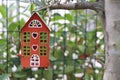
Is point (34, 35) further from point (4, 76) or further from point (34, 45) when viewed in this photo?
point (4, 76)

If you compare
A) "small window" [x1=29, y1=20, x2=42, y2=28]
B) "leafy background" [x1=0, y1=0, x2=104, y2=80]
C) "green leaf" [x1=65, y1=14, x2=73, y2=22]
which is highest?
"green leaf" [x1=65, y1=14, x2=73, y2=22]

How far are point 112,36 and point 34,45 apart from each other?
37 cm

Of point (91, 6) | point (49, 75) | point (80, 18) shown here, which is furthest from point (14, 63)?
point (91, 6)

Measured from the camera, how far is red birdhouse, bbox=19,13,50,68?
1186mm

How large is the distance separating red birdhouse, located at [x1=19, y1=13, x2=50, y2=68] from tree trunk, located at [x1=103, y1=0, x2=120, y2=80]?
1.01ft

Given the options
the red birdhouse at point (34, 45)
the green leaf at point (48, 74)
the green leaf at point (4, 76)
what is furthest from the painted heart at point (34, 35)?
the green leaf at point (48, 74)

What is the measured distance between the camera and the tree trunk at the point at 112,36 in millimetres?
920

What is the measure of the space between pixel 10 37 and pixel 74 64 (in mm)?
391

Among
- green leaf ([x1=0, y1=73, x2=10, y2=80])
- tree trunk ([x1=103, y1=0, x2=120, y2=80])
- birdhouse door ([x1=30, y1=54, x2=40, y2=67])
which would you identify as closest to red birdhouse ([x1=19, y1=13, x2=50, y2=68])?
birdhouse door ([x1=30, y1=54, x2=40, y2=67])

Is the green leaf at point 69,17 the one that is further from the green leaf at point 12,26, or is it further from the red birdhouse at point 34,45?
the red birdhouse at point 34,45

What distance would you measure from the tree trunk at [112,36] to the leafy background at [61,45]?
0.76 meters

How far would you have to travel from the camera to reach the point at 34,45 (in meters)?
1.20

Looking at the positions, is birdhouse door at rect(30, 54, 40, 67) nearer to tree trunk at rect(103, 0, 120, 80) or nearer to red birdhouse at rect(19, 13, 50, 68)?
red birdhouse at rect(19, 13, 50, 68)

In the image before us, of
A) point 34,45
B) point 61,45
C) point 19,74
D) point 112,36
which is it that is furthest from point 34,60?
point 61,45
